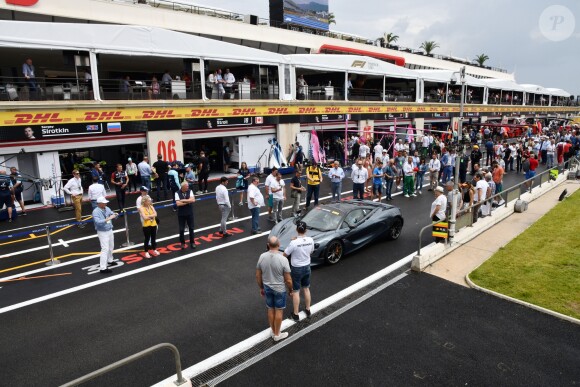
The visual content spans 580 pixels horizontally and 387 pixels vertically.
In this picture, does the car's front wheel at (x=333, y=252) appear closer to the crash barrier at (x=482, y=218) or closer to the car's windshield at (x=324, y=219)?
the car's windshield at (x=324, y=219)

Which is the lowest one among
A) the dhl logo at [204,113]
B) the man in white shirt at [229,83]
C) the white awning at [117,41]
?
the dhl logo at [204,113]

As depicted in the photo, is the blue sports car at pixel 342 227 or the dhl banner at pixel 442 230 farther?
the dhl banner at pixel 442 230

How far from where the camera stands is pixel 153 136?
1866 cm

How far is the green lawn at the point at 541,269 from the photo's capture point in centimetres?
761

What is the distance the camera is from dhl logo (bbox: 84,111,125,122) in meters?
16.5

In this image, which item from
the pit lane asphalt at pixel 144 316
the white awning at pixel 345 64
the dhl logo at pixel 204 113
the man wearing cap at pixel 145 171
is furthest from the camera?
the white awning at pixel 345 64

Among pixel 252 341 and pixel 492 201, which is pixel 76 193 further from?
pixel 492 201

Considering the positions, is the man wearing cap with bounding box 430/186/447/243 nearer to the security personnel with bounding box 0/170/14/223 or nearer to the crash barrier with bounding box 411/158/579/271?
the crash barrier with bounding box 411/158/579/271

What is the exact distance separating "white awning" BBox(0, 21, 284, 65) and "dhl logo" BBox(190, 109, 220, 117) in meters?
2.69

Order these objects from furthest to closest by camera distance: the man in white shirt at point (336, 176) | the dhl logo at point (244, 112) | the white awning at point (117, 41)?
the dhl logo at point (244, 112) → the white awning at point (117, 41) → the man in white shirt at point (336, 176)

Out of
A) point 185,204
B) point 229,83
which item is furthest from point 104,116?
point 185,204

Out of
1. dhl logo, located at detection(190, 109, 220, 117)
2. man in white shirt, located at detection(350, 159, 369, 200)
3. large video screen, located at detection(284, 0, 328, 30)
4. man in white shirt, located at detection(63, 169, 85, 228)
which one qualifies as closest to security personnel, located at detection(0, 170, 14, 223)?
man in white shirt, located at detection(63, 169, 85, 228)

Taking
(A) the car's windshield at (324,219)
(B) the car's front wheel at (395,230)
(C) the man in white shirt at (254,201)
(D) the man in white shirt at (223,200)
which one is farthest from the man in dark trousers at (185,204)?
(B) the car's front wheel at (395,230)

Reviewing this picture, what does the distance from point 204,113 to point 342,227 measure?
1323 cm
